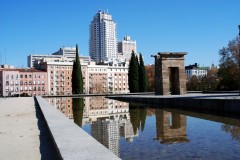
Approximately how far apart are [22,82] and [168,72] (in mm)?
78095

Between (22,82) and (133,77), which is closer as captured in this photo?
(133,77)

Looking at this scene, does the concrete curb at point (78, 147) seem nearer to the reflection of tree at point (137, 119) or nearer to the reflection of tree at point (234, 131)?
the reflection of tree at point (137, 119)

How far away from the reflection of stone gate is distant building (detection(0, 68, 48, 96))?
2970 inches

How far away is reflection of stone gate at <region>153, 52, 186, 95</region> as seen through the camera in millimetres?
28734

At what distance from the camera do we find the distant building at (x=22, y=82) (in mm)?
96000

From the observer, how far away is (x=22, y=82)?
98.6 m

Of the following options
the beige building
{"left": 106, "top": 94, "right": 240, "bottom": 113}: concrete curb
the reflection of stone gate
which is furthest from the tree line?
the beige building

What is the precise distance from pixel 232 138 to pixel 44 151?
449cm

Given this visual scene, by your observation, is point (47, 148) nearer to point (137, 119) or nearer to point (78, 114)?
point (137, 119)

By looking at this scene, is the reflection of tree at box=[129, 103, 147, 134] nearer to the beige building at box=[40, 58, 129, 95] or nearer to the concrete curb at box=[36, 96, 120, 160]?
the concrete curb at box=[36, 96, 120, 160]

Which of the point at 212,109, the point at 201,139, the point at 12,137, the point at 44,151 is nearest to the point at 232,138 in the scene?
the point at 201,139

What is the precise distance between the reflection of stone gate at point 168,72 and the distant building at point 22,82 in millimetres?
75442

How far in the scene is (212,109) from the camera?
16.4m

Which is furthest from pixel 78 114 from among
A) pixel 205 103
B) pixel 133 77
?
pixel 133 77
